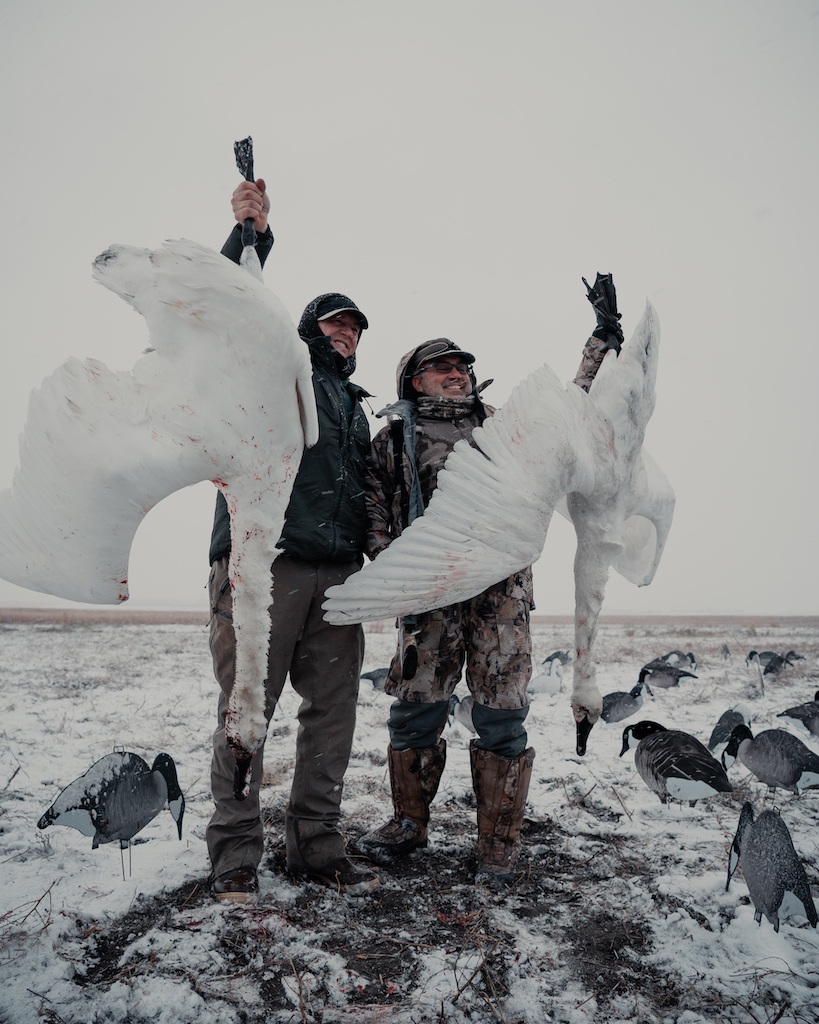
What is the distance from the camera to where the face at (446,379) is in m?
3.19

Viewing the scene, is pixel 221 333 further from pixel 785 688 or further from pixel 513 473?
pixel 785 688

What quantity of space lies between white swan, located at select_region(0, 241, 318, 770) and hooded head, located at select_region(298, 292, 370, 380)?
2.90ft

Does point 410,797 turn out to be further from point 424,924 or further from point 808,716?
point 808,716

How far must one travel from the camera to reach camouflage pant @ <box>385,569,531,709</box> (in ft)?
9.28

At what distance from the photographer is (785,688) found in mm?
7711

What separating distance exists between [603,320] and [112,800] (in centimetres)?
340

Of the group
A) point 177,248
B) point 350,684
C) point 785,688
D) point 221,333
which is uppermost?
point 177,248

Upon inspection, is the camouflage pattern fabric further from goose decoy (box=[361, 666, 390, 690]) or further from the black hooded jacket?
goose decoy (box=[361, 666, 390, 690])

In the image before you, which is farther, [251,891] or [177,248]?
[251,891]

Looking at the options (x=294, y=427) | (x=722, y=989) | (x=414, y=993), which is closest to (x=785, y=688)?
(x=722, y=989)

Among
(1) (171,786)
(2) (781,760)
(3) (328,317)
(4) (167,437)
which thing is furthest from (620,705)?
(4) (167,437)

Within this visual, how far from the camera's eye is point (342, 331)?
9.95 feet

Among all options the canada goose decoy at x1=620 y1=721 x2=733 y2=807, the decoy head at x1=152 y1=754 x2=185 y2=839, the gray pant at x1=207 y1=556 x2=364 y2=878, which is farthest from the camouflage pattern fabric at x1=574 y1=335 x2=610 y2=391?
the decoy head at x1=152 y1=754 x2=185 y2=839

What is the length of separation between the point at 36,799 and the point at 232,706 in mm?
2172
